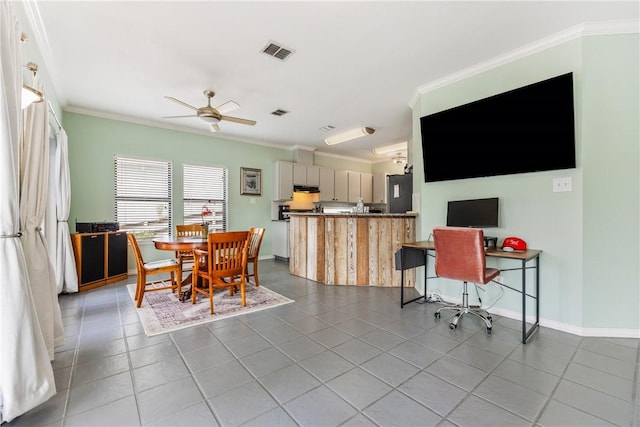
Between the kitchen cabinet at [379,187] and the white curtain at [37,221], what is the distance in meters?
7.32

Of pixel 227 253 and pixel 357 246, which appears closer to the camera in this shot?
pixel 227 253

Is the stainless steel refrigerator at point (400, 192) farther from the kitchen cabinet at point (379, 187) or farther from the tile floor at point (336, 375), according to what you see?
the kitchen cabinet at point (379, 187)

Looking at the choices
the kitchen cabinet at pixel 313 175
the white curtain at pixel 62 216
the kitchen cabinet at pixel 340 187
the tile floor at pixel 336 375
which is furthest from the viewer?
the kitchen cabinet at pixel 340 187

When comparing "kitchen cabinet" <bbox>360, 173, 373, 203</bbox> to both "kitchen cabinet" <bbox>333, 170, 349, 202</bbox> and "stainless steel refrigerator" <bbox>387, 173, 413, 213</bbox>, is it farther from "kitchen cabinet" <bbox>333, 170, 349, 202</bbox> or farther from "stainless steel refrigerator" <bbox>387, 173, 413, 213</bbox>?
"stainless steel refrigerator" <bbox>387, 173, 413, 213</bbox>

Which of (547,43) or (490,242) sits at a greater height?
(547,43)

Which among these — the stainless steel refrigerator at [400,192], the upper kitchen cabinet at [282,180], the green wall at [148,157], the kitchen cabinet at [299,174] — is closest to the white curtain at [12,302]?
the green wall at [148,157]

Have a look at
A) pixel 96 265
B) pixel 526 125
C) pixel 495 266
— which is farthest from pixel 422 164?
pixel 96 265

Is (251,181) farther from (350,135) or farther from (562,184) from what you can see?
(562,184)

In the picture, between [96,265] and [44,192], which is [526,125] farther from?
[96,265]

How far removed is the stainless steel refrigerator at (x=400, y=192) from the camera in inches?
194

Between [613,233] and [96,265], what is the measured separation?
6175 mm

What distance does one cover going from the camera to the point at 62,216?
3.72 m

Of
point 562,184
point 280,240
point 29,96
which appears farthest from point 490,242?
point 280,240

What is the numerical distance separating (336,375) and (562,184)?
2733 mm
